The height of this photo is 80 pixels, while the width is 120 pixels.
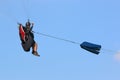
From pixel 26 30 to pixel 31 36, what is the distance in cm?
56

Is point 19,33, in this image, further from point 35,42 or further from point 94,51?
point 94,51

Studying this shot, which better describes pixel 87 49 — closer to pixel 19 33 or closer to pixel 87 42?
pixel 87 42

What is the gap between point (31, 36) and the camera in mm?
70875

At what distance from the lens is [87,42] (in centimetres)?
6956

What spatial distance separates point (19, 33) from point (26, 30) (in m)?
0.69

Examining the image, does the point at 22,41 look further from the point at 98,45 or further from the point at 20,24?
the point at 98,45

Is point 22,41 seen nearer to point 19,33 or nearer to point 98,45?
point 19,33

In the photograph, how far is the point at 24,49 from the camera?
70.9 m

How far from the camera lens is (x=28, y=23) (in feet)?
232

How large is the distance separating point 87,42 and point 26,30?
4.31 metres

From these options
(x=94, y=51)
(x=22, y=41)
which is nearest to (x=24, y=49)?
(x=22, y=41)

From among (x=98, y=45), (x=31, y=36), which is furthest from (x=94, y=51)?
(x=31, y=36)

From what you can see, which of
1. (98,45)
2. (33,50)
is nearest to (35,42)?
(33,50)

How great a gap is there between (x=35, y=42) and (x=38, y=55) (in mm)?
982
